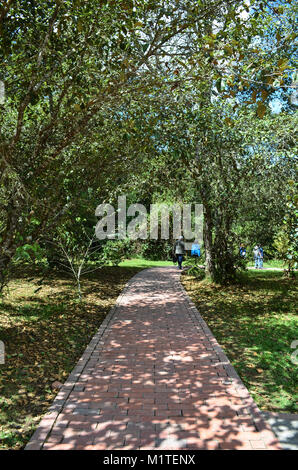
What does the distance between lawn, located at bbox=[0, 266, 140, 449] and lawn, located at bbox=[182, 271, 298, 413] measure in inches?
107

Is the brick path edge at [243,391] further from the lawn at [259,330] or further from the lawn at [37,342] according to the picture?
the lawn at [37,342]

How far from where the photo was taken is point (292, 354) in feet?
20.2

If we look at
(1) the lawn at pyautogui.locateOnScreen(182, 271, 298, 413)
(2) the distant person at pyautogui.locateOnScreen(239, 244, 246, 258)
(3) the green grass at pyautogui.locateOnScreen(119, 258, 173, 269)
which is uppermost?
(2) the distant person at pyautogui.locateOnScreen(239, 244, 246, 258)

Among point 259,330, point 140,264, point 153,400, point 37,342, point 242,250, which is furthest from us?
point 140,264

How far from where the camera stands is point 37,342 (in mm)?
6633

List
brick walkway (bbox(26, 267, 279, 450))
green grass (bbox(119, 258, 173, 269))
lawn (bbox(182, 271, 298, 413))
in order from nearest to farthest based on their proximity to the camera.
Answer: brick walkway (bbox(26, 267, 279, 450)), lawn (bbox(182, 271, 298, 413)), green grass (bbox(119, 258, 173, 269))

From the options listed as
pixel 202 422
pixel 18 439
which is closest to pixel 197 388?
pixel 202 422

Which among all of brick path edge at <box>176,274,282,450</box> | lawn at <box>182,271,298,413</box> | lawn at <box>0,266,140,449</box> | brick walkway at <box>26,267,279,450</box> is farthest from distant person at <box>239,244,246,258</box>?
brick walkway at <box>26,267,279,450</box>

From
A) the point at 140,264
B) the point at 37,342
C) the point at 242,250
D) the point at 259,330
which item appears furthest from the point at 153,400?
the point at 140,264

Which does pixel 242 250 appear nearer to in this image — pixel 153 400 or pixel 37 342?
pixel 37 342

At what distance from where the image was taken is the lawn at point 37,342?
4203 millimetres

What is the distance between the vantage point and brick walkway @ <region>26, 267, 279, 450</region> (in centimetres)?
358

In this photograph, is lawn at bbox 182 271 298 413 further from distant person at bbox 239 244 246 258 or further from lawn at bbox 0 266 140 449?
lawn at bbox 0 266 140 449

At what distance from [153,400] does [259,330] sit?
3.99 m
